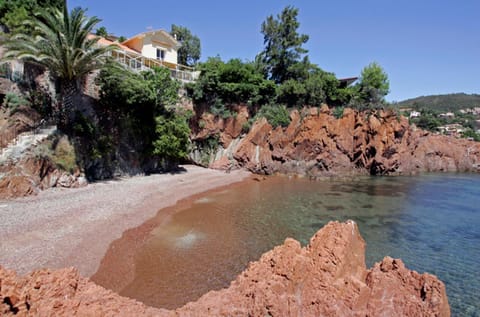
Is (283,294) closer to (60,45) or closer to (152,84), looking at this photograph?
(60,45)

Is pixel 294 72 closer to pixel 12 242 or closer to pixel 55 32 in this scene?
pixel 55 32

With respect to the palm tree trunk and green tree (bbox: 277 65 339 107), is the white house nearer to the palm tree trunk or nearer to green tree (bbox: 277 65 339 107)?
green tree (bbox: 277 65 339 107)

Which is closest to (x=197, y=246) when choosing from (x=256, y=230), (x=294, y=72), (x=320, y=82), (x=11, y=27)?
(x=256, y=230)

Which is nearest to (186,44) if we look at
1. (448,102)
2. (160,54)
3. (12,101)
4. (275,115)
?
(160,54)

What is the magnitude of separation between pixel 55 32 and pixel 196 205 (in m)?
15.7

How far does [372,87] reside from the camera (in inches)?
1521

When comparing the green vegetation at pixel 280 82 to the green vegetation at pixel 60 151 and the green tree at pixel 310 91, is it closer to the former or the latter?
the green tree at pixel 310 91

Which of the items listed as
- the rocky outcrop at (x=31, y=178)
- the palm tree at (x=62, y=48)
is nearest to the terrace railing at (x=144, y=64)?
the palm tree at (x=62, y=48)

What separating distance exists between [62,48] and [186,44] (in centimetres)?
3743

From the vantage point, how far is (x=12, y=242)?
10328mm

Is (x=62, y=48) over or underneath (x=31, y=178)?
over

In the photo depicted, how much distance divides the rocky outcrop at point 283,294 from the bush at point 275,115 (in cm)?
3087

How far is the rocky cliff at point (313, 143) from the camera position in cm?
3441

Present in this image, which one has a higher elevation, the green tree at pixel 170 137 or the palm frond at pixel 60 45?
the palm frond at pixel 60 45
